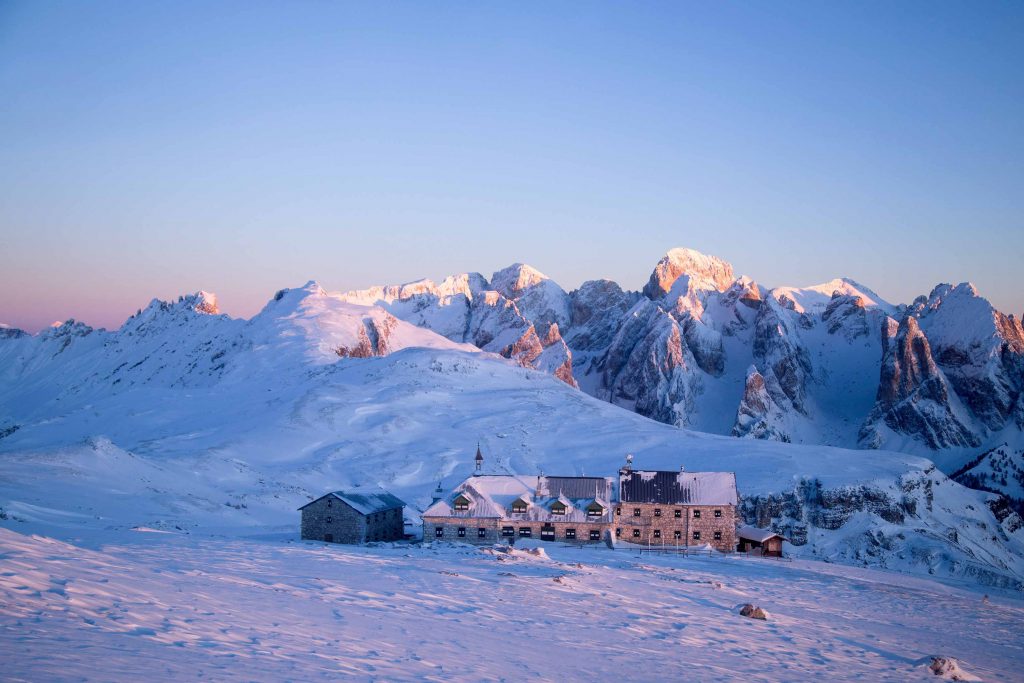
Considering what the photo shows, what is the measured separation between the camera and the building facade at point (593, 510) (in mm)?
54062

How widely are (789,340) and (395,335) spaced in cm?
8601

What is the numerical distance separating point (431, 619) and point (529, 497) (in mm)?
30662

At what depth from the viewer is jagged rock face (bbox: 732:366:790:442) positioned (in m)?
151

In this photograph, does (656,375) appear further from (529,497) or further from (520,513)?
(520,513)

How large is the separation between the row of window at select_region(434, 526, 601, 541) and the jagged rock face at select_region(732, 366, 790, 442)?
99.7 m

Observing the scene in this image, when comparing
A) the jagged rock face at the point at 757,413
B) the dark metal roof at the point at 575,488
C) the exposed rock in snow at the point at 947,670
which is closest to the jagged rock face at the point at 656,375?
the jagged rock face at the point at 757,413

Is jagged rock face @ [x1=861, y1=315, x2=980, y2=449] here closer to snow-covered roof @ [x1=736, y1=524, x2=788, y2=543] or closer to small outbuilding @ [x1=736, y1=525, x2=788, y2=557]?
snow-covered roof @ [x1=736, y1=524, x2=788, y2=543]

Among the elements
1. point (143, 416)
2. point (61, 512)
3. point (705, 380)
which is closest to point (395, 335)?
point (143, 416)

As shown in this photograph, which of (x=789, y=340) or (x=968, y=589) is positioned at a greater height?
(x=789, y=340)

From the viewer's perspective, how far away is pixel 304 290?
508 feet

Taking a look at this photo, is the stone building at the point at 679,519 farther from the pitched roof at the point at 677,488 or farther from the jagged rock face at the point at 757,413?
the jagged rock face at the point at 757,413

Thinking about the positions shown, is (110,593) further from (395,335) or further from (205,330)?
(205,330)

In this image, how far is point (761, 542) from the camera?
191 ft

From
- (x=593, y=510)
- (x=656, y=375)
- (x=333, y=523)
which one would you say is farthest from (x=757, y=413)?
(x=333, y=523)
